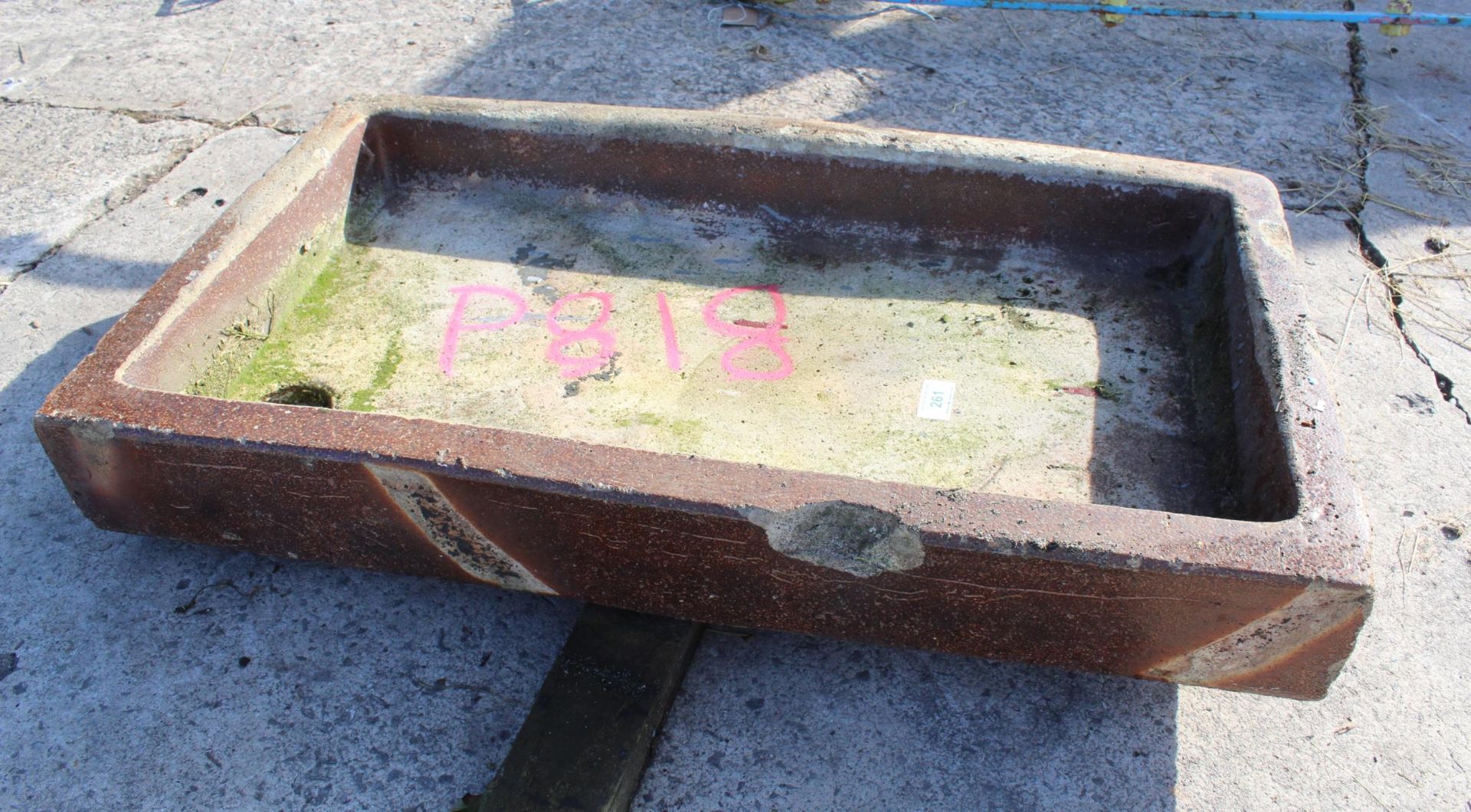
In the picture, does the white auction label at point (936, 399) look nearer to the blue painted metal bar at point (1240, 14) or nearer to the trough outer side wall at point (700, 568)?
the trough outer side wall at point (700, 568)

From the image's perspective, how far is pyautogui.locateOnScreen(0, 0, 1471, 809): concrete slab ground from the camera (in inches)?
75.3

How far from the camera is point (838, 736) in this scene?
77.7 inches

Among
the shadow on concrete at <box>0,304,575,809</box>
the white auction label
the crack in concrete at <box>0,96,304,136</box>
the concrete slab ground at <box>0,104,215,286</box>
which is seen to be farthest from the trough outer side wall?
the crack in concrete at <box>0,96,304,136</box>

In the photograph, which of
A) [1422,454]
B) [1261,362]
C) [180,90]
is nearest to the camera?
[1261,362]

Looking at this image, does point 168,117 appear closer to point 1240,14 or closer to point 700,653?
point 700,653

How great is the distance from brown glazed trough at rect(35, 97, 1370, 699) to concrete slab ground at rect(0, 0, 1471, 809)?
0.72 feet

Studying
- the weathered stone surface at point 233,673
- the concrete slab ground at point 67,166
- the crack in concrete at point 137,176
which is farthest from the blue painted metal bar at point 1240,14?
the weathered stone surface at point 233,673

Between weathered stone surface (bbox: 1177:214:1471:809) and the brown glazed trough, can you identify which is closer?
the brown glazed trough

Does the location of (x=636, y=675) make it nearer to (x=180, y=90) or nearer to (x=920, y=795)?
(x=920, y=795)

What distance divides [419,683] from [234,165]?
2303 mm

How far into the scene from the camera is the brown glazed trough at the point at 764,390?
5.53ft

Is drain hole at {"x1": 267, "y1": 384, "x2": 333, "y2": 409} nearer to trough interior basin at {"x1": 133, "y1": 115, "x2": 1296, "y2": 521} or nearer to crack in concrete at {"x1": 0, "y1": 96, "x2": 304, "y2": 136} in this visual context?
trough interior basin at {"x1": 133, "y1": 115, "x2": 1296, "y2": 521}

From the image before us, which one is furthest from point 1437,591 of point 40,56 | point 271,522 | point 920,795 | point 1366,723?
point 40,56

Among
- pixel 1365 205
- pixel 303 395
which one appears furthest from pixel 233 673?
pixel 1365 205
